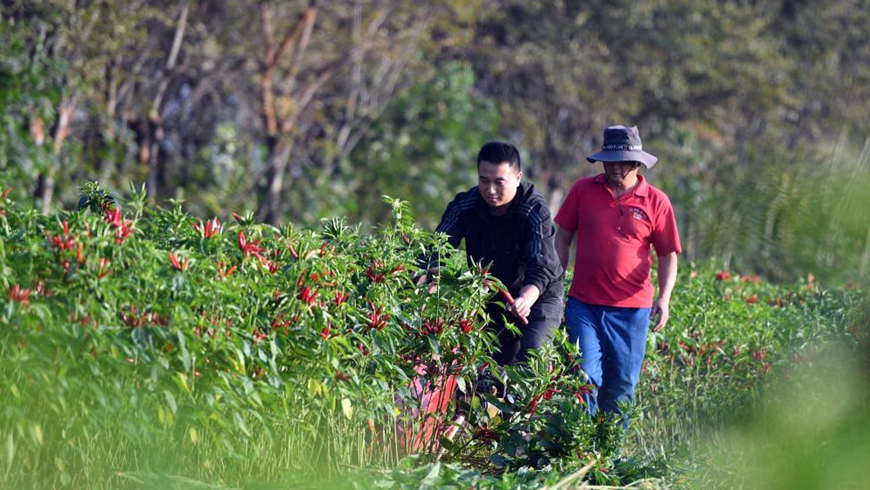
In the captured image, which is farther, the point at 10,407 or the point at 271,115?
the point at 271,115

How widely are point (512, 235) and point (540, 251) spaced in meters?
0.24

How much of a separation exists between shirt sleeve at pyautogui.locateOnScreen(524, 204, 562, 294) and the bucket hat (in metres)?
0.42

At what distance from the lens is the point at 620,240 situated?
5.99 meters

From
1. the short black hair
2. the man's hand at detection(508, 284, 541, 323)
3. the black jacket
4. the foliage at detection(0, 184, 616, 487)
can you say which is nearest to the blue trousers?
the black jacket

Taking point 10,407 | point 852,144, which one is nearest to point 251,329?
point 10,407

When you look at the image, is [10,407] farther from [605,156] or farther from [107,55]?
[107,55]

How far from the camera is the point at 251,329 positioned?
377 centimetres

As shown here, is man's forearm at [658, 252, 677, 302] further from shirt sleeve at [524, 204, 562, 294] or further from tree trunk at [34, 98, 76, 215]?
tree trunk at [34, 98, 76, 215]

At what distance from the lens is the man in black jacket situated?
5574 millimetres

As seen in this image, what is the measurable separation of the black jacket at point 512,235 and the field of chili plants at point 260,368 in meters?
0.60

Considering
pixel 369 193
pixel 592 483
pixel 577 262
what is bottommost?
pixel 592 483

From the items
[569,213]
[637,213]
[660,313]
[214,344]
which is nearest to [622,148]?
[637,213]

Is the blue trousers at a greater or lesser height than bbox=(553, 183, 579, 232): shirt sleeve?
lesser

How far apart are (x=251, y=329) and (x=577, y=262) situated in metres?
2.64
